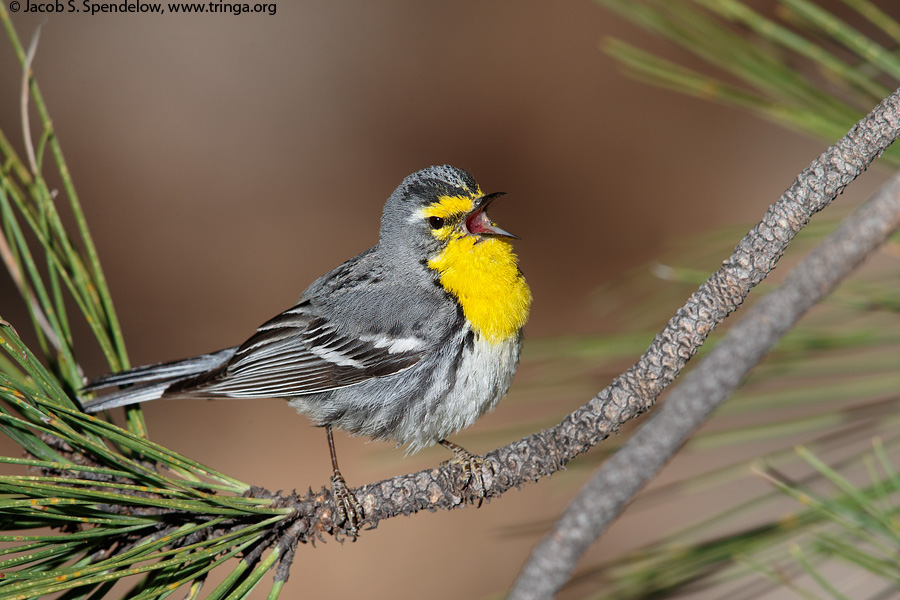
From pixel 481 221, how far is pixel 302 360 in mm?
752

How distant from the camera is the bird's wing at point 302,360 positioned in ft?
7.68

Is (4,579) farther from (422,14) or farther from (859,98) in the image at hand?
(422,14)

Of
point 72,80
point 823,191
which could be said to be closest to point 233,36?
point 72,80

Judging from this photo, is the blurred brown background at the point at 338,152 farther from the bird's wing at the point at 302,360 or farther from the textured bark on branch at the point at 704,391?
the textured bark on branch at the point at 704,391

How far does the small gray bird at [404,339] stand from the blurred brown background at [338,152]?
6.32 ft

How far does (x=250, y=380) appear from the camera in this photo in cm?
243

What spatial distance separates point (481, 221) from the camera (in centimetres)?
247

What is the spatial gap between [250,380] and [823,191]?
6.07ft

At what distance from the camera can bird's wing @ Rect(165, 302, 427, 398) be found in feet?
7.68

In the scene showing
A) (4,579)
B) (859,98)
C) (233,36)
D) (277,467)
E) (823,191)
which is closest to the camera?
(823,191)
